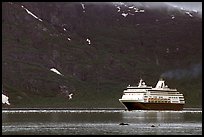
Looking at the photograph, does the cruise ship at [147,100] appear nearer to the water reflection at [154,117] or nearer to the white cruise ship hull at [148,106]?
the white cruise ship hull at [148,106]

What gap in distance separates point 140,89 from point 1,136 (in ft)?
444

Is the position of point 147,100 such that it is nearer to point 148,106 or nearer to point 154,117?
point 148,106

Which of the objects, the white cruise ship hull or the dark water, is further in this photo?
the white cruise ship hull

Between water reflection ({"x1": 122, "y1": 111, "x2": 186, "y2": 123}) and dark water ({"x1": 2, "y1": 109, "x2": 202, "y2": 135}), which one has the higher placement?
dark water ({"x1": 2, "y1": 109, "x2": 202, "y2": 135})

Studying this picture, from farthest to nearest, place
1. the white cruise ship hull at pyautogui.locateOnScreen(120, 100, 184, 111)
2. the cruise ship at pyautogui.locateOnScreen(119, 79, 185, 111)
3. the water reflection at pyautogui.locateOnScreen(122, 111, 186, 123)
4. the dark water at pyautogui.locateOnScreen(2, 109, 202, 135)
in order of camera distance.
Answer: the cruise ship at pyautogui.locateOnScreen(119, 79, 185, 111) < the white cruise ship hull at pyautogui.locateOnScreen(120, 100, 184, 111) < the water reflection at pyautogui.locateOnScreen(122, 111, 186, 123) < the dark water at pyautogui.locateOnScreen(2, 109, 202, 135)

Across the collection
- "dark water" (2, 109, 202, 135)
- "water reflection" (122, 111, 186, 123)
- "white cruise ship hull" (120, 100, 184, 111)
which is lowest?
"white cruise ship hull" (120, 100, 184, 111)

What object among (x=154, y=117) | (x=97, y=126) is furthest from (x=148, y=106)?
(x=97, y=126)

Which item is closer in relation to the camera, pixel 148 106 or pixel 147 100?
pixel 148 106

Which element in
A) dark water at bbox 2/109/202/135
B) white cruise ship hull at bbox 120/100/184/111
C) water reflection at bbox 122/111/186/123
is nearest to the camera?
dark water at bbox 2/109/202/135

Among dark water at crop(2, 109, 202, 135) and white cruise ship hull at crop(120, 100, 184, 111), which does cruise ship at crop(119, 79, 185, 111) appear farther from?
dark water at crop(2, 109, 202, 135)

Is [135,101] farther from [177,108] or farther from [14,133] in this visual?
[14,133]

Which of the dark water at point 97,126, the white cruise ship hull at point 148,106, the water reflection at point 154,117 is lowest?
the white cruise ship hull at point 148,106

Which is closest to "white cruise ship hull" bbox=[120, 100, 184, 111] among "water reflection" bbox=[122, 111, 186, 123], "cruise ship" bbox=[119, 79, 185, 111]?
"cruise ship" bbox=[119, 79, 185, 111]

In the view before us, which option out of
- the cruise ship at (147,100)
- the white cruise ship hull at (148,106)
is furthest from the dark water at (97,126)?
the cruise ship at (147,100)
